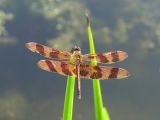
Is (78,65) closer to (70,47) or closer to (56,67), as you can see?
(56,67)

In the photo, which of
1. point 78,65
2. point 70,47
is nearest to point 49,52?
point 78,65

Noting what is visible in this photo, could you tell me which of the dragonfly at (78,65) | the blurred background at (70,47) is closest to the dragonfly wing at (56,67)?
the dragonfly at (78,65)

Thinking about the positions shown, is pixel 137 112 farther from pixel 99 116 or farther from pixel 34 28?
pixel 99 116

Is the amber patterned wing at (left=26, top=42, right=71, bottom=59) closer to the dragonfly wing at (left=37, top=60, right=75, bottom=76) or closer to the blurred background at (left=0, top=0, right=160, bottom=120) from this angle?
the dragonfly wing at (left=37, top=60, right=75, bottom=76)

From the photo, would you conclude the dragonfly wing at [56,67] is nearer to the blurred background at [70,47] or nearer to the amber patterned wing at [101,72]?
the amber patterned wing at [101,72]

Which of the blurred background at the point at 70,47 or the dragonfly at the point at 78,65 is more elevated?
the blurred background at the point at 70,47
